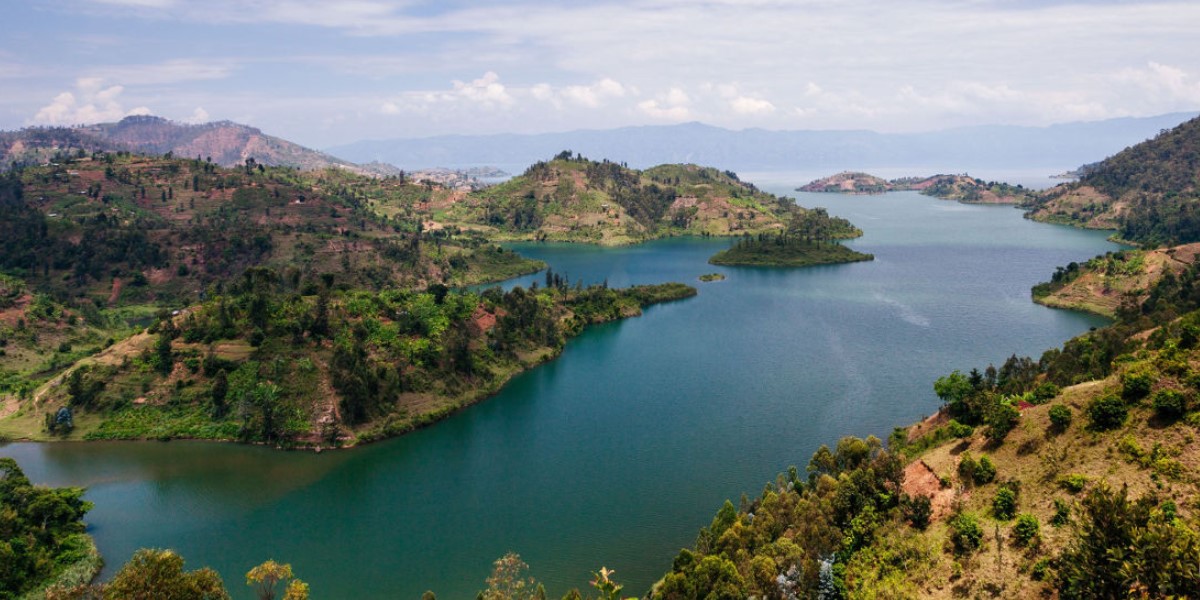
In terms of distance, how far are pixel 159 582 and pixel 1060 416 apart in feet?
175

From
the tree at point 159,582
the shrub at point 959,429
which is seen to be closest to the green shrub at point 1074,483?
the shrub at point 959,429

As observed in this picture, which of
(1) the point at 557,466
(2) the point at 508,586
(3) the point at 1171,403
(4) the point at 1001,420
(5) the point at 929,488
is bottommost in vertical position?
(1) the point at 557,466

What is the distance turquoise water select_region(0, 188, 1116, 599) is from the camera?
50.5 meters

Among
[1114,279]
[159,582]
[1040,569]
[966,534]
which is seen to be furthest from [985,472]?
[1114,279]

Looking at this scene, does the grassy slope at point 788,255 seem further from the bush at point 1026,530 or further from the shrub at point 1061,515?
the bush at point 1026,530

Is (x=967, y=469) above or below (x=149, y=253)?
below

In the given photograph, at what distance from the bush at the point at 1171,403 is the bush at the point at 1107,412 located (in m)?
1.68

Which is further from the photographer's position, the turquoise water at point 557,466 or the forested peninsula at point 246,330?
the forested peninsula at point 246,330

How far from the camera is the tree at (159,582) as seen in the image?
35656 millimetres

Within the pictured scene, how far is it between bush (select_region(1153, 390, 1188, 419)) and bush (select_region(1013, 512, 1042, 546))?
32.7 feet

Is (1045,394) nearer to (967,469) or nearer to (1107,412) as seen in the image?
(1107,412)

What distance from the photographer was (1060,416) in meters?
40.1

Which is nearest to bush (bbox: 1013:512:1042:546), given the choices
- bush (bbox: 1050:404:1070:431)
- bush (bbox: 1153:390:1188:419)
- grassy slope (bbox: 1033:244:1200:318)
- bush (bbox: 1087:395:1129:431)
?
bush (bbox: 1050:404:1070:431)

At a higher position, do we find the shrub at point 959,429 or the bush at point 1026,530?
the shrub at point 959,429
